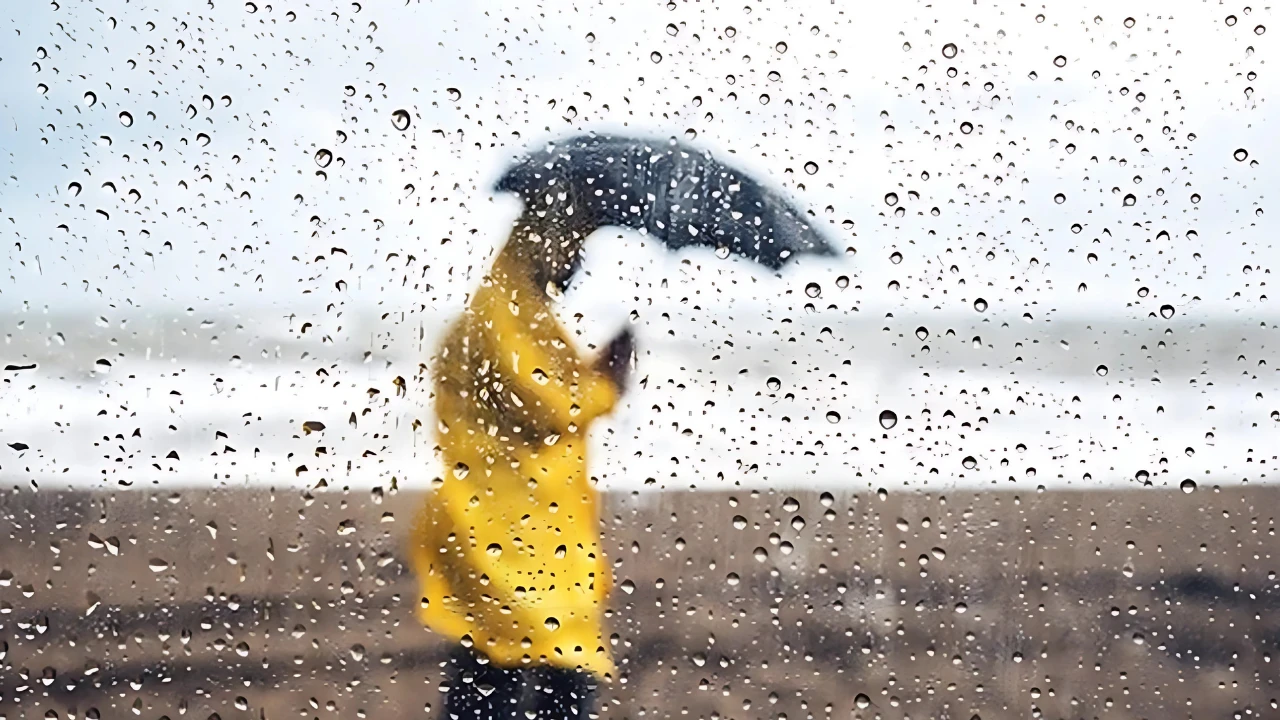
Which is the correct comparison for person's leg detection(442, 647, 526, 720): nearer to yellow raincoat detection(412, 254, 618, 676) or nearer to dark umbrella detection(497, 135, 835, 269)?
yellow raincoat detection(412, 254, 618, 676)

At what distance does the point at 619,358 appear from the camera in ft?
2.37

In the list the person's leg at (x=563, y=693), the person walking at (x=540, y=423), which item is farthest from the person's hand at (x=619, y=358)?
the person's leg at (x=563, y=693)

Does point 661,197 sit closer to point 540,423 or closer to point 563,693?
point 540,423

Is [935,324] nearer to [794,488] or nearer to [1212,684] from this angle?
[794,488]

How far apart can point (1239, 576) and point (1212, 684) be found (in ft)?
0.33

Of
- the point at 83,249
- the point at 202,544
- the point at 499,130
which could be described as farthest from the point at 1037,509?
the point at 83,249

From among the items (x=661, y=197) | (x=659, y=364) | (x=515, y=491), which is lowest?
(x=515, y=491)

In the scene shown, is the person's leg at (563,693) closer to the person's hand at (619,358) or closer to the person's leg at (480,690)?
the person's leg at (480,690)

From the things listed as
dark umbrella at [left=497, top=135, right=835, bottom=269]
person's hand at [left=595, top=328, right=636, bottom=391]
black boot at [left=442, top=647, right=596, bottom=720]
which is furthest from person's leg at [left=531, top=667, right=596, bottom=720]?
dark umbrella at [left=497, top=135, right=835, bottom=269]

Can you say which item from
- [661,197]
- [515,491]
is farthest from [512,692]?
[661,197]

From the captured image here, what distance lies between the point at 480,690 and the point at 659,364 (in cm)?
33

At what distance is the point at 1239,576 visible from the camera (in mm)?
725

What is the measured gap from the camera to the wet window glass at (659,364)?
0.72 m

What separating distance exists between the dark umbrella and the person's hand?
9 cm
